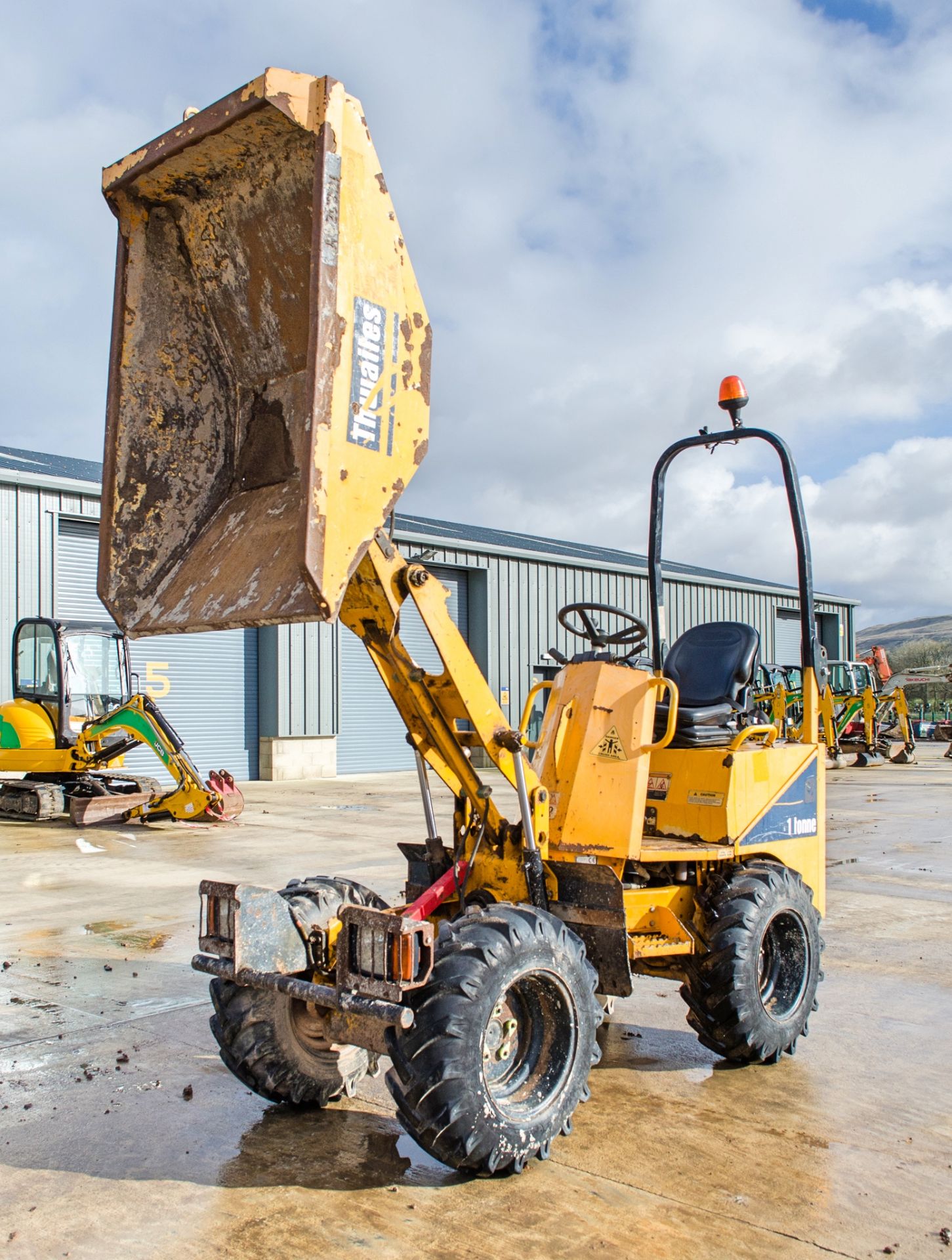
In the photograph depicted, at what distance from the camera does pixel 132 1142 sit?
3871mm

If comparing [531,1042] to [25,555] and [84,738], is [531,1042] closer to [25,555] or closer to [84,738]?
[84,738]

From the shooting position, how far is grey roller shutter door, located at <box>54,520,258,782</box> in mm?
18422

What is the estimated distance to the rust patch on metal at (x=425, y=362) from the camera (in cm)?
369

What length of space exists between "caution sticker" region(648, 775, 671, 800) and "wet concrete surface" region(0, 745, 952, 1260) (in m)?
1.12

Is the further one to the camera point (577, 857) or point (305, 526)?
point (577, 857)

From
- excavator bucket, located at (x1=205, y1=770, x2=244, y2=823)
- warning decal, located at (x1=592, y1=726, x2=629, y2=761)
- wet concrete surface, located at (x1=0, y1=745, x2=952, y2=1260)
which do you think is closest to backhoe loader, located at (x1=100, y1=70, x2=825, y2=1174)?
warning decal, located at (x1=592, y1=726, x2=629, y2=761)

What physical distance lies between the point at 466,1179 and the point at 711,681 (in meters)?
2.69

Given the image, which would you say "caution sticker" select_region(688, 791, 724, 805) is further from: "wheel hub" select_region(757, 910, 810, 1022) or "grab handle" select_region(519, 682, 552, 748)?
"grab handle" select_region(519, 682, 552, 748)

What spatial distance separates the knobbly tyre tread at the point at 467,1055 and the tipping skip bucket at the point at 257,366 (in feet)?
4.00

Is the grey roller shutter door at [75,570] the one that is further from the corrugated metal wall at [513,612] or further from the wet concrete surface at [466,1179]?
the wet concrete surface at [466,1179]

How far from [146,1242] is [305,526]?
2144mm

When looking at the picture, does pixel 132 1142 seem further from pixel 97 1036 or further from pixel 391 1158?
pixel 97 1036

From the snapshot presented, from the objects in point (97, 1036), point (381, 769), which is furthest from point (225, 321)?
point (381, 769)

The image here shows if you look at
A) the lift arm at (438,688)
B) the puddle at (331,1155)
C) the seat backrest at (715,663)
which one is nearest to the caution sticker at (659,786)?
the seat backrest at (715,663)
